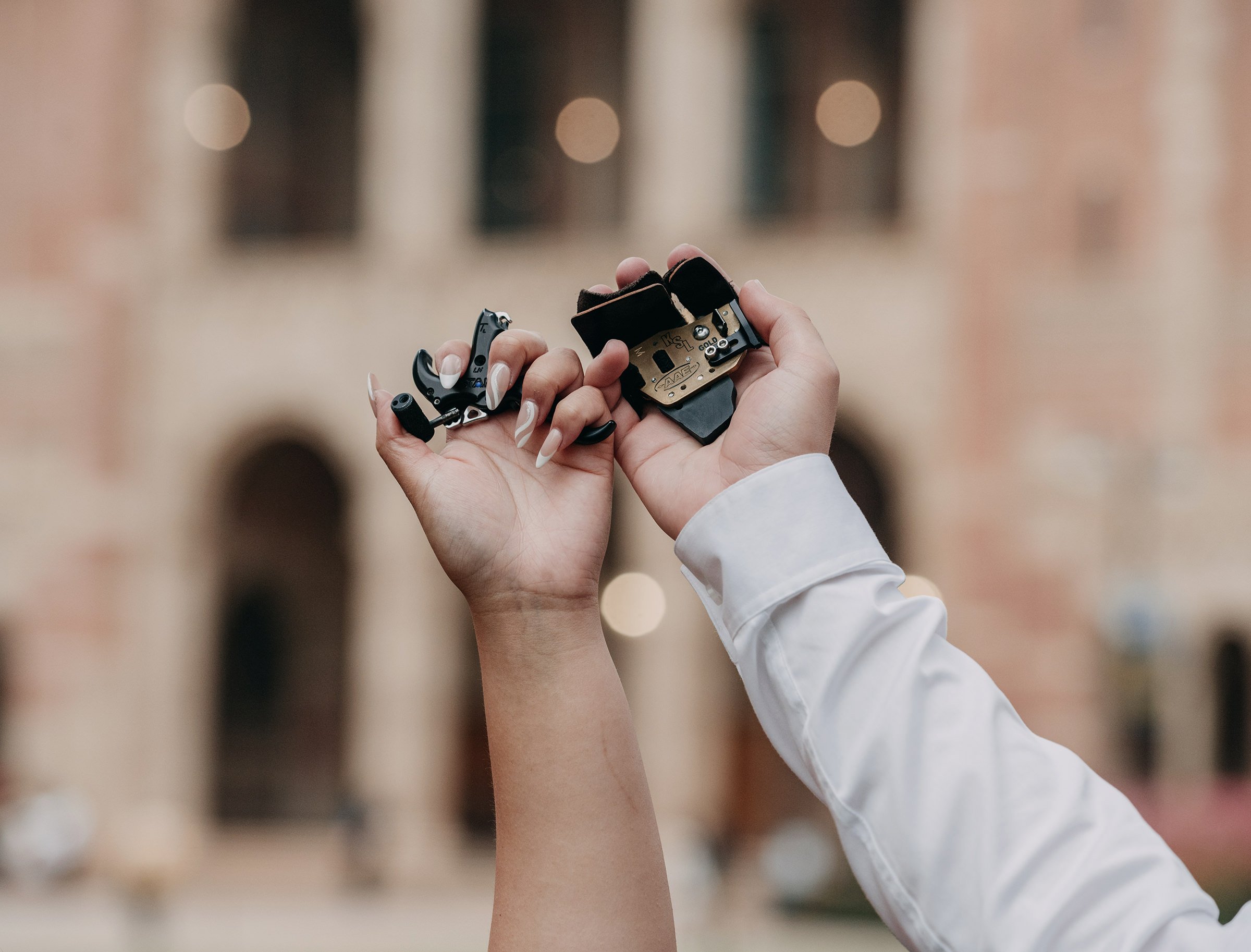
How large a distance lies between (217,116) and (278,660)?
321 inches

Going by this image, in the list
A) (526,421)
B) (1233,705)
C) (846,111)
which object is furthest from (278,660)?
(526,421)

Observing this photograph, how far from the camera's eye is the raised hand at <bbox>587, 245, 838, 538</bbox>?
1.33 metres

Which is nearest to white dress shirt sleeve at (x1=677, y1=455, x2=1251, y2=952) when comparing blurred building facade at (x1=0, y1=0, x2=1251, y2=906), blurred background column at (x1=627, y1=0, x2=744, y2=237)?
blurred building facade at (x1=0, y1=0, x2=1251, y2=906)

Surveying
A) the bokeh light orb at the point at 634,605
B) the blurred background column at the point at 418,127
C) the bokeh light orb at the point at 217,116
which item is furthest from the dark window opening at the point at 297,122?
the bokeh light orb at the point at 634,605

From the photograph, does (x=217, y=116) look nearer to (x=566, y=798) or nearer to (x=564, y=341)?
(x=564, y=341)

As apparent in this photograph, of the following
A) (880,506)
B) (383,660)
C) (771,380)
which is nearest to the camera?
(771,380)

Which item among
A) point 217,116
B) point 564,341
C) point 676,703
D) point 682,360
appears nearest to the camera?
point 682,360

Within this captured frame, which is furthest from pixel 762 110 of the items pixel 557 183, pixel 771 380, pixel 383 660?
pixel 771 380

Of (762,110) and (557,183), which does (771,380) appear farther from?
(557,183)

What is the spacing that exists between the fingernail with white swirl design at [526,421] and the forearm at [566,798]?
0.71 feet

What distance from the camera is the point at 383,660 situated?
56.3 feet

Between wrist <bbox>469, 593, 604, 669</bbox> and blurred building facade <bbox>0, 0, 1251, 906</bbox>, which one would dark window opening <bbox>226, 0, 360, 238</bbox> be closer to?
blurred building facade <bbox>0, 0, 1251, 906</bbox>

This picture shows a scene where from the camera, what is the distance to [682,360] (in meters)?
1.46

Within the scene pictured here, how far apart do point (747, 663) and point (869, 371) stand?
1550cm
